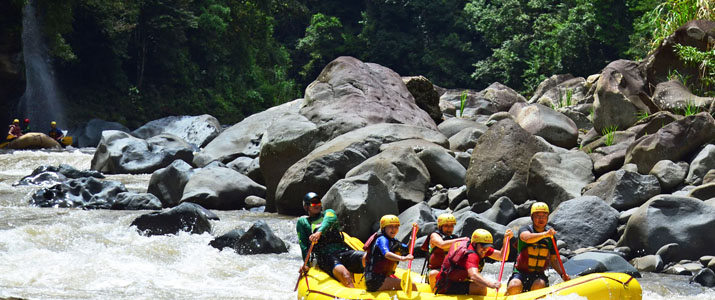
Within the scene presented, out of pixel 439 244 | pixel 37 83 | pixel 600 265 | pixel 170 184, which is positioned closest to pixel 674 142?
pixel 600 265

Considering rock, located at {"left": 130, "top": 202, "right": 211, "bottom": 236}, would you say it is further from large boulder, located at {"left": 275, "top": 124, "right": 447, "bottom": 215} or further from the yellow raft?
the yellow raft

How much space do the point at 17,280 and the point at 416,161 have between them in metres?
5.59

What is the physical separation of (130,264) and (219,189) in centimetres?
415

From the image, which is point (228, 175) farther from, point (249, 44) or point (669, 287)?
point (249, 44)

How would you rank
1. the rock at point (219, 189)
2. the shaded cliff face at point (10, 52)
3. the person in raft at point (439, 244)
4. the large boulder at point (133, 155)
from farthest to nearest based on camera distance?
1. the shaded cliff face at point (10, 52)
2. the large boulder at point (133, 155)
3. the rock at point (219, 189)
4. the person in raft at point (439, 244)

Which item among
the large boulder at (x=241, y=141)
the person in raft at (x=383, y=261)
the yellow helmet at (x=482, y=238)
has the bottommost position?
the large boulder at (x=241, y=141)

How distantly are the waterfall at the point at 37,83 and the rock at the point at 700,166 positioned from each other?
69.8ft

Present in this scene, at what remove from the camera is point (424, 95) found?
56.9ft

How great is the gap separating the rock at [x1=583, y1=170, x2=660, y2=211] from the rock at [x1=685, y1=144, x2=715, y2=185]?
583mm

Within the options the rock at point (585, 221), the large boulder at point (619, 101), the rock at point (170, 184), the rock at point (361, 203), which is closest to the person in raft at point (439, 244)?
the rock at point (585, 221)

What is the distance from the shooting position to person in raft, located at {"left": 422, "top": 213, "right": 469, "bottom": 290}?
632cm

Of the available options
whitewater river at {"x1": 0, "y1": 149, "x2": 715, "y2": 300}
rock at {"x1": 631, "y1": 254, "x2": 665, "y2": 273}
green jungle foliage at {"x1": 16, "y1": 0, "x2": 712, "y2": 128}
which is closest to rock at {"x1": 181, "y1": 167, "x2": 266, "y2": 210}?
whitewater river at {"x1": 0, "y1": 149, "x2": 715, "y2": 300}

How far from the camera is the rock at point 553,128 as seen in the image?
1396 cm

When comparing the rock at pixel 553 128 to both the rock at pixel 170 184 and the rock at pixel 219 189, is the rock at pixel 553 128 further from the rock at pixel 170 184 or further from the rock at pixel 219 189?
the rock at pixel 170 184
